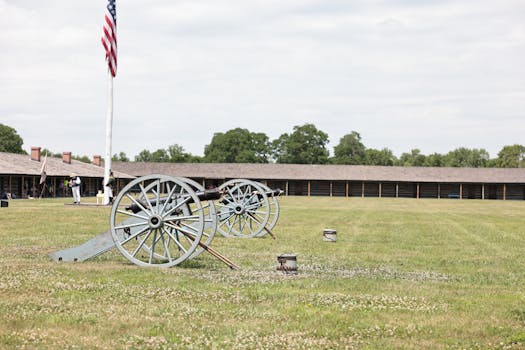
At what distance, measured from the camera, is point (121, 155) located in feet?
→ 422

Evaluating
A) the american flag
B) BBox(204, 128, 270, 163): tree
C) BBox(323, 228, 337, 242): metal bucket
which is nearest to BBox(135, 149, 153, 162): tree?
BBox(204, 128, 270, 163): tree

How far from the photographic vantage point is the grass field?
19.5ft

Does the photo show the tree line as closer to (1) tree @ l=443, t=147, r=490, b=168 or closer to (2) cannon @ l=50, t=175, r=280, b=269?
(1) tree @ l=443, t=147, r=490, b=168

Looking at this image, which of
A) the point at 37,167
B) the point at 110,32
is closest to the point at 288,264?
the point at 110,32

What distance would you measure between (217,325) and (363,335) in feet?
4.47

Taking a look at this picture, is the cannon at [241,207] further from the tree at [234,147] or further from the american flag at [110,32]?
the tree at [234,147]

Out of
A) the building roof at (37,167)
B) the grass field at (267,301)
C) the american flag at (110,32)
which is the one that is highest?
the american flag at (110,32)

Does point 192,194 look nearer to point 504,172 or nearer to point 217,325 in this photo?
point 217,325

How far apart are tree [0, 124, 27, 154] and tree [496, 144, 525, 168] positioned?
249 ft

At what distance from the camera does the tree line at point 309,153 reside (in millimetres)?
104938

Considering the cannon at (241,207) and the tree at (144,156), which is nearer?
the cannon at (241,207)

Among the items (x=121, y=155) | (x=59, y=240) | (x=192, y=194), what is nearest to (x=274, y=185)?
(x=59, y=240)

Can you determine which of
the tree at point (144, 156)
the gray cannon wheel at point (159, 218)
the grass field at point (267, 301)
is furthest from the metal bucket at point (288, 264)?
the tree at point (144, 156)

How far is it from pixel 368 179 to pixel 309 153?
139 feet
